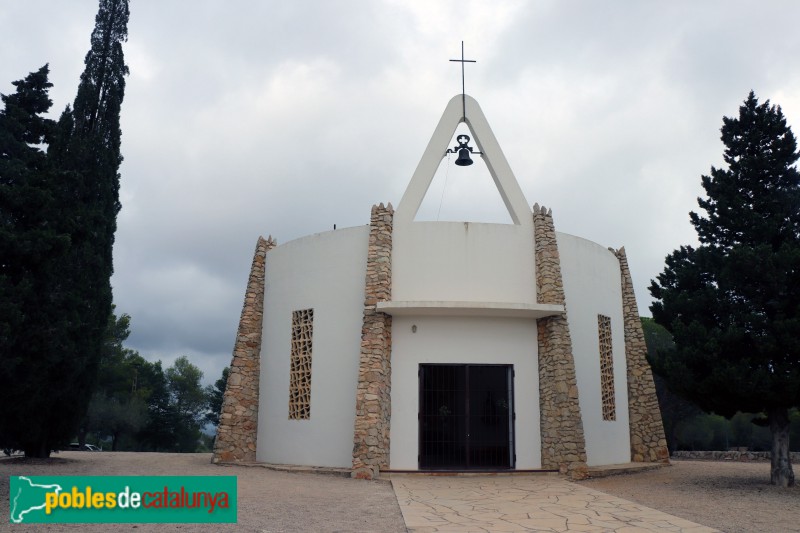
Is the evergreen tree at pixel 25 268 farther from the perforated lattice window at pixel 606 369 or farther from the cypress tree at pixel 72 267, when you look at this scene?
the perforated lattice window at pixel 606 369

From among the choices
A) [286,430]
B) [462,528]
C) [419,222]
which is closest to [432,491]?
[462,528]

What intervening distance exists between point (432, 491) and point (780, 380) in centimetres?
643

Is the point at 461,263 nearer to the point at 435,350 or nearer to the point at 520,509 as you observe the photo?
the point at 435,350

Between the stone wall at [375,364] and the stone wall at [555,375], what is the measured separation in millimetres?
3398

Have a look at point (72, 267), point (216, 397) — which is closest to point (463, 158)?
point (72, 267)

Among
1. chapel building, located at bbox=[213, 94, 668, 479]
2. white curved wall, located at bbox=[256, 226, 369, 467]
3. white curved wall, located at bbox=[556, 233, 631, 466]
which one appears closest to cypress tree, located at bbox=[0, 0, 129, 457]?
chapel building, located at bbox=[213, 94, 668, 479]

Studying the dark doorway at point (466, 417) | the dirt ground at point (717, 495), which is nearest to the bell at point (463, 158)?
the dark doorway at point (466, 417)

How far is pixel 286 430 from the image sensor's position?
14625 mm

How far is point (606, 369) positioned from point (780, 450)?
461cm

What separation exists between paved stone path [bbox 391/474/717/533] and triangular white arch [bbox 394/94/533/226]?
602cm

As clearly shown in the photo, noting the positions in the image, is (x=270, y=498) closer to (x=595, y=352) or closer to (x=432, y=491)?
(x=432, y=491)

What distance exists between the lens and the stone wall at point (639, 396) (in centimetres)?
1623

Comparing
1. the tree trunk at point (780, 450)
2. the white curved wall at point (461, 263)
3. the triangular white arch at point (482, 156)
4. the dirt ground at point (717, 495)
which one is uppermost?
the triangular white arch at point (482, 156)

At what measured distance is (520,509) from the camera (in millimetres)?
8805
